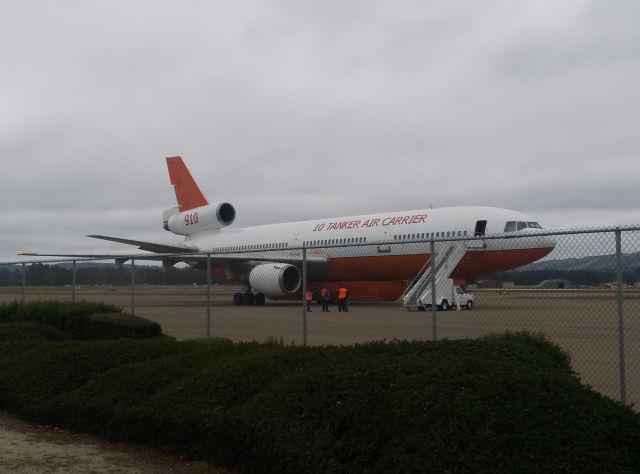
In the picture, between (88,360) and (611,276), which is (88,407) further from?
(611,276)

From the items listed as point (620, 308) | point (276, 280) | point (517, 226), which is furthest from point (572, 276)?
point (276, 280)

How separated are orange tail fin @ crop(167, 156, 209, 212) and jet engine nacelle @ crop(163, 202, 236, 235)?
576 mm

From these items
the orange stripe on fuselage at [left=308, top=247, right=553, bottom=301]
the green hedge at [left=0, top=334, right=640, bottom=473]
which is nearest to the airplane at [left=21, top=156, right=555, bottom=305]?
the orange stripe on fuselage at [left=308, top=247, right=553, bottom=301]

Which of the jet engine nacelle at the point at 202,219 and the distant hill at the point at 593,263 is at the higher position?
the jet engine nacelle at the point at 202,219

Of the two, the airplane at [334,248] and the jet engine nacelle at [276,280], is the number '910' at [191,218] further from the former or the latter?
the jet engine nacelle at [276,280]

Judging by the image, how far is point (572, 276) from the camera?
27.2 ft

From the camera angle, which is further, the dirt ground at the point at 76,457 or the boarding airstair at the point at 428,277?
the boarding airstair at the point at 428,277

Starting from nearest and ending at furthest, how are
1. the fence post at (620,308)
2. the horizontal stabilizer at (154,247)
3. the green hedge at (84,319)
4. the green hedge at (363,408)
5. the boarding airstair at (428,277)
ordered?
the green hedge at (363,408), the fence post at (620,308), the boarding airstair at (428,277), the green hedge at (84,319), the horizontal stabilizer at (154,247)

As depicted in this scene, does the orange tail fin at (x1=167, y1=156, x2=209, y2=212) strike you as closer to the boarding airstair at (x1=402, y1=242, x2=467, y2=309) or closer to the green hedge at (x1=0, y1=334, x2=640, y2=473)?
the boarding airstair at (x1=402, y1=242, x2=467, y2=309)

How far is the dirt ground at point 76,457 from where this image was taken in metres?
6.11

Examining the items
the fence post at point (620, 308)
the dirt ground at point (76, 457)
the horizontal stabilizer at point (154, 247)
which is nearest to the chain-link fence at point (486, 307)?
the fence post at point (620, 308)

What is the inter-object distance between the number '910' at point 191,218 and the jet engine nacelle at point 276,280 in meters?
14.0

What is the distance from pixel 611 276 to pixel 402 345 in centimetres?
247

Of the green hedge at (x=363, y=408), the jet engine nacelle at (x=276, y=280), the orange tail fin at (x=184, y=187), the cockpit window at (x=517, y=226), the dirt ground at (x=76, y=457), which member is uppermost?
the orange tail fin at (x=184, y=187)
